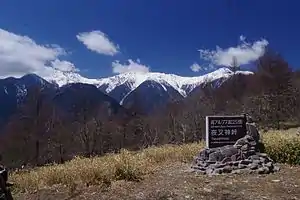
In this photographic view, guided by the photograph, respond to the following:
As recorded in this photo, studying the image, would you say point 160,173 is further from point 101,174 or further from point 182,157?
point 182,157

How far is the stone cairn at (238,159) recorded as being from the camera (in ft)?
37.1

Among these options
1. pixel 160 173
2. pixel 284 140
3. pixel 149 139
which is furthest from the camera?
pixel 149 139

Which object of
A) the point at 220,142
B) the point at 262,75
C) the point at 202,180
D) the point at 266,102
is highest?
the point at 262,75

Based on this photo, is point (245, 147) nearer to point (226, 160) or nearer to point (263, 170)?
point (226, 160)

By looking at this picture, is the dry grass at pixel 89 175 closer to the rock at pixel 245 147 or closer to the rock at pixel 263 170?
the rock at pixel 245 147

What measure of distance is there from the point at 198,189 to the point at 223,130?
13.1 feet

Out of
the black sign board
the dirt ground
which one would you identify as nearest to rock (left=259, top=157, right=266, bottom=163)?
the dirt ground

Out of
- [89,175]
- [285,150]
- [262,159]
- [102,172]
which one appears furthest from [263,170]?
[89,175]

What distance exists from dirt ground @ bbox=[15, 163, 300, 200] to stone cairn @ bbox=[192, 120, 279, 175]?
17.7 inches

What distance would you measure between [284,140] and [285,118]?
2306cm

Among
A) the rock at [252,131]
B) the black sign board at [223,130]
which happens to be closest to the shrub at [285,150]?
the rock at [252,131]

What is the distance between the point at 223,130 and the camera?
13.0m

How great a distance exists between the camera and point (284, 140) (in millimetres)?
13586

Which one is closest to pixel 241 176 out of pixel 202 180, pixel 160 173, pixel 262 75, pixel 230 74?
pixel 202 180
